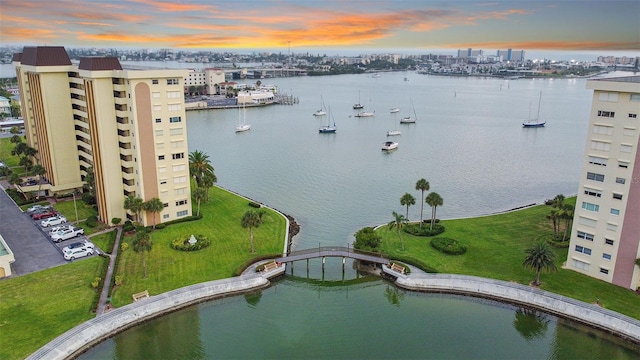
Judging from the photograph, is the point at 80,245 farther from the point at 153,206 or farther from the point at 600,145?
the point at 600,145

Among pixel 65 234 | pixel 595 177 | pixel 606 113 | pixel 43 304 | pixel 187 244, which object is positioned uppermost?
pixel 606 113

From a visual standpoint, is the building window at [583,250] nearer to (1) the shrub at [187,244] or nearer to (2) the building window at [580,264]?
(2) the building window at [580,264]

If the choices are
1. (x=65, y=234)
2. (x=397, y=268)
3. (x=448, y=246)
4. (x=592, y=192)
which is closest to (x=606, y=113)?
(x=592, y=192)

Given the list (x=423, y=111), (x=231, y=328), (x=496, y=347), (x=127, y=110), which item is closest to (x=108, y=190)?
(x=127, y=110)

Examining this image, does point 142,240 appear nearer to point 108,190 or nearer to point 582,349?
point 108,190

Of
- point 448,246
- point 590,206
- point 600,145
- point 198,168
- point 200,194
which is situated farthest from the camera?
point 198,168

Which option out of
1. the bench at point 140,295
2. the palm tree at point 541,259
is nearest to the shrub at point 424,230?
Result: the palm tree at point 541,259

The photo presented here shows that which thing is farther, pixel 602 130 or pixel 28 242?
pixel 28 242
